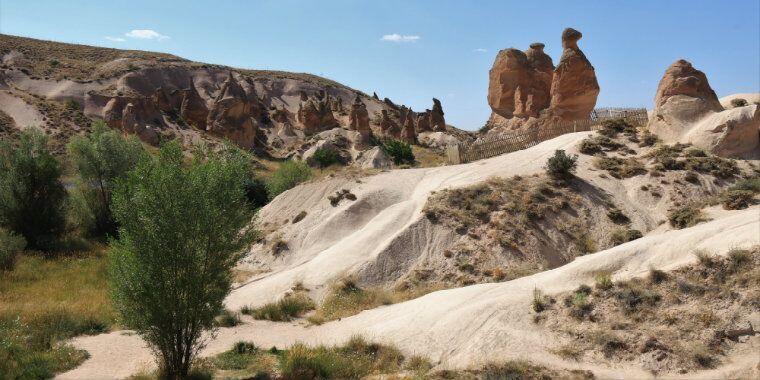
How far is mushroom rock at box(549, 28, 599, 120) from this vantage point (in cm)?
3073

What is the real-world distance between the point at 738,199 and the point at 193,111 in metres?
52.0

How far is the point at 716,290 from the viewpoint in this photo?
1067cm

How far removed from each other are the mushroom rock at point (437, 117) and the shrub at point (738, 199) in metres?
48.6

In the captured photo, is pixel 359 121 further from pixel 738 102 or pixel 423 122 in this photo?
pixel 738 102

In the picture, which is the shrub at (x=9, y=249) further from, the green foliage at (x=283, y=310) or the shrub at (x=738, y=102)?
the shrub at (x=738, y=102)

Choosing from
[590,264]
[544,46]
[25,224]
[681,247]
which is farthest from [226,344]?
[544,46]

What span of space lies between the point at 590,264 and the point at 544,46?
28249mm

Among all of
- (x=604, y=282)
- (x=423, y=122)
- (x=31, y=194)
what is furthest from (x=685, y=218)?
(x=423, y=122)

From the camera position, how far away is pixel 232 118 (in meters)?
56.3

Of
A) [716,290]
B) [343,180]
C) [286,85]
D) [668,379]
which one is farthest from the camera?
[286,85]

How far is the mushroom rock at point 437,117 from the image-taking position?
6556 cm

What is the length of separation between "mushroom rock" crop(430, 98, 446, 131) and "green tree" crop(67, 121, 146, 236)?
134 ft

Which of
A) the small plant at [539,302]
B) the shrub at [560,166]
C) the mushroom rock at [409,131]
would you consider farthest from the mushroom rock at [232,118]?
the small plant at [539,302]

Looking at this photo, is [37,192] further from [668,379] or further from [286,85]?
[286,85]
